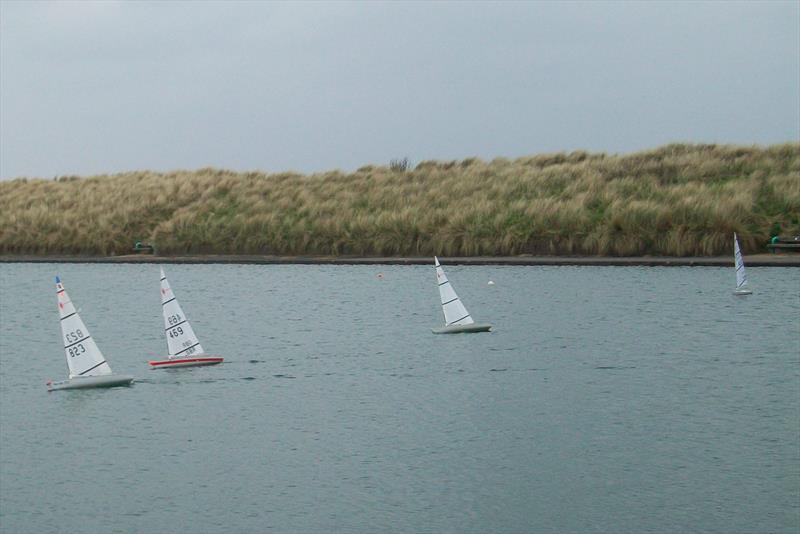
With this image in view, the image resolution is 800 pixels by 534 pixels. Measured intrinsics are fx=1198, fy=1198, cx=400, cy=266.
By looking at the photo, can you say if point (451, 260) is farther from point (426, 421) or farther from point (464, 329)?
point (426, 421)

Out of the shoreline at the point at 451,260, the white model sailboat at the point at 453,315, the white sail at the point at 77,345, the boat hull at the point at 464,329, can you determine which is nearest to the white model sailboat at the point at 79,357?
the white sail at the point at 77,345

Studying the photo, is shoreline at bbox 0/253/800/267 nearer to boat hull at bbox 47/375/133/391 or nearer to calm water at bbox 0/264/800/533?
calm water at bbox 0/264/800/533

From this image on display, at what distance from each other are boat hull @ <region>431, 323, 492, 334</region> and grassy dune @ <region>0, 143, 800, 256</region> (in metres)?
16.4

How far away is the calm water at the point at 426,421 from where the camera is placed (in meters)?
14.4

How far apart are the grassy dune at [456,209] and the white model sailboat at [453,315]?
54.7ft

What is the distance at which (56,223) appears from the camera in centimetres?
6084

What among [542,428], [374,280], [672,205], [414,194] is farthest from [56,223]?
[542,428]

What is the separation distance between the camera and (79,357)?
2214 centimetres

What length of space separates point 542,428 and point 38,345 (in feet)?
52.0

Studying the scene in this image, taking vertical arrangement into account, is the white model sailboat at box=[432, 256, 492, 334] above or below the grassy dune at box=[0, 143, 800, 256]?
below

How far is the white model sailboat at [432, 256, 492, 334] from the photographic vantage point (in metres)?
28.0

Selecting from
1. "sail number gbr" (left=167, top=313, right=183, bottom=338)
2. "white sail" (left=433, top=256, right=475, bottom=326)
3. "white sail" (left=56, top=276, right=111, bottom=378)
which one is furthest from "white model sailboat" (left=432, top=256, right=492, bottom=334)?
"white sail" (left=56, top=276, right=111, bottom=378)

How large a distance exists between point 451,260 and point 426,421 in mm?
27122

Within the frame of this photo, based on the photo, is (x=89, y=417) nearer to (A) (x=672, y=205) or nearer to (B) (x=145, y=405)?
(B) (x=145, y=405)
